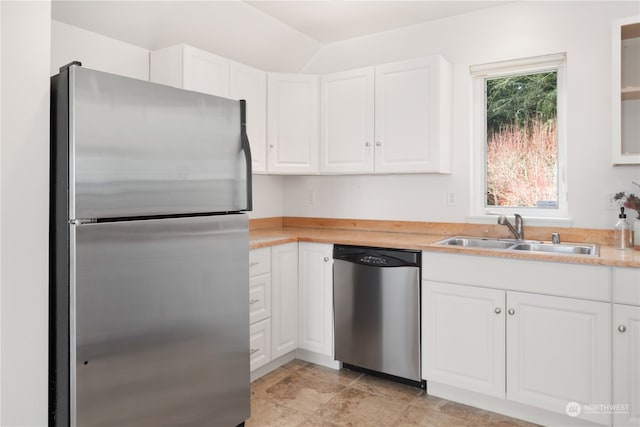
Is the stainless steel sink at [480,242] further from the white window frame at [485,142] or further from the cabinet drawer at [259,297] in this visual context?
the cabinet drawer at [259,297]

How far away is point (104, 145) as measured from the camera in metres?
1.57

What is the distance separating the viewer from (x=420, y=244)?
255cm

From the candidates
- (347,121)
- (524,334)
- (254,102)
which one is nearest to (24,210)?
(254,102)

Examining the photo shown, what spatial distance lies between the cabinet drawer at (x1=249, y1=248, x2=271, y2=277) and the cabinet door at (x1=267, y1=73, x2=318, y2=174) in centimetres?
72

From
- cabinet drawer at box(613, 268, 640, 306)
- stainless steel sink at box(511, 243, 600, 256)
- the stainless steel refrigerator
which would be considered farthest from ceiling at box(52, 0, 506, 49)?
cabinet drawer at box(613, 268, 640, 306)

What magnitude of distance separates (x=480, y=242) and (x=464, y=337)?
0.67 m

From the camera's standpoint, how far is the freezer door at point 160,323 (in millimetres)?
1546

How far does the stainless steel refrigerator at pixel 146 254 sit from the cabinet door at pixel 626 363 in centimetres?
176

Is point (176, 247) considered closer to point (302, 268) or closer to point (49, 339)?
point (49, 339)

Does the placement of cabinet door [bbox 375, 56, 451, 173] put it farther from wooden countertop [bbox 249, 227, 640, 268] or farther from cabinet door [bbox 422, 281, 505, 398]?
cabinet door [bbox 422, 281, 505, 398]

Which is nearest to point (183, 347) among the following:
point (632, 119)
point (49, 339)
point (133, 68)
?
point (49, 339)

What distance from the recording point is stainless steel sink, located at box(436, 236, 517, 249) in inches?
Result: 105

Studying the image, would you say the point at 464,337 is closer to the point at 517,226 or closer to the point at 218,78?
the point at 517,226

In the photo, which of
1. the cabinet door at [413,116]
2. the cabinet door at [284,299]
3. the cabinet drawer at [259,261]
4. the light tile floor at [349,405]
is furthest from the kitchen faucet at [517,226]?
the cabinet drawer at [259,261]
